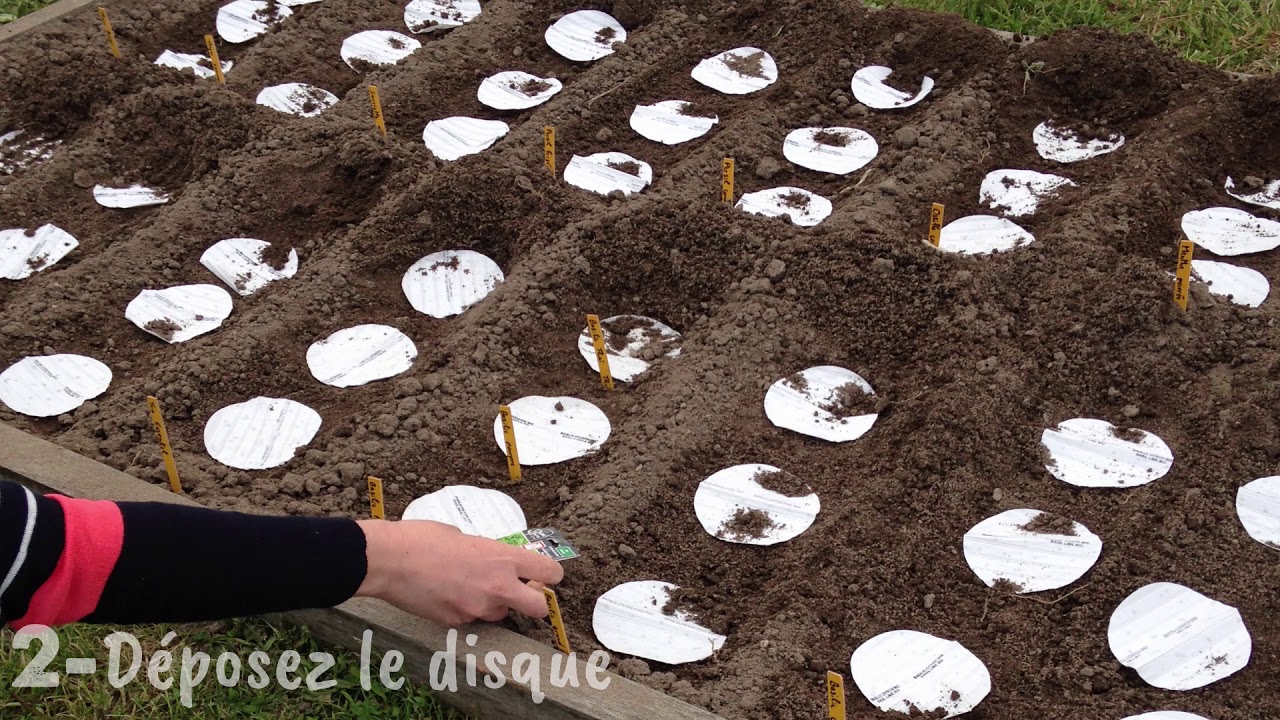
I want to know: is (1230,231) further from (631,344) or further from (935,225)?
(631,344)

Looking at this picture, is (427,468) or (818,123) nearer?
(427,468)

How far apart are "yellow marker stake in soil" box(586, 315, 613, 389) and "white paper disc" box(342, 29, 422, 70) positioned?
5.18 feet

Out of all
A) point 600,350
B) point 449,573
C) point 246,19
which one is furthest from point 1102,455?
point 246,19

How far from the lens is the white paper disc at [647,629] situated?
2047 millimetres

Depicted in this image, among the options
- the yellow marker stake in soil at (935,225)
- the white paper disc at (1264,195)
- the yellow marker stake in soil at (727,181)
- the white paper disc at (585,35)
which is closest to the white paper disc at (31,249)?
the white paper disc at (585,35)

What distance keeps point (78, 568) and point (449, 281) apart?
5.28 ft

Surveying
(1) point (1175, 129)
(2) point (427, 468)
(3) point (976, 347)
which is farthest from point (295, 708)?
(1) point (1175, 129)

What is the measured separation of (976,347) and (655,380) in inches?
27.1

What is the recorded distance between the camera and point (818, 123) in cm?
334

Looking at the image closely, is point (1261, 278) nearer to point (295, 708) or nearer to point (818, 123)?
point (818, 123)

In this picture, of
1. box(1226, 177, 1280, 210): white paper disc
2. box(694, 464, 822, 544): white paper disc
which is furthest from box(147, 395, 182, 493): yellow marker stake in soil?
box(1226, 177, 1280, 210): white paper disc

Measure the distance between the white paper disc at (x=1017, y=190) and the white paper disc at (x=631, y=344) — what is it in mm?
922

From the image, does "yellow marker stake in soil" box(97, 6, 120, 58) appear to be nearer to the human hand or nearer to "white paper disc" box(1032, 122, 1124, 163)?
the human hand

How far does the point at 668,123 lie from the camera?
3.37m
